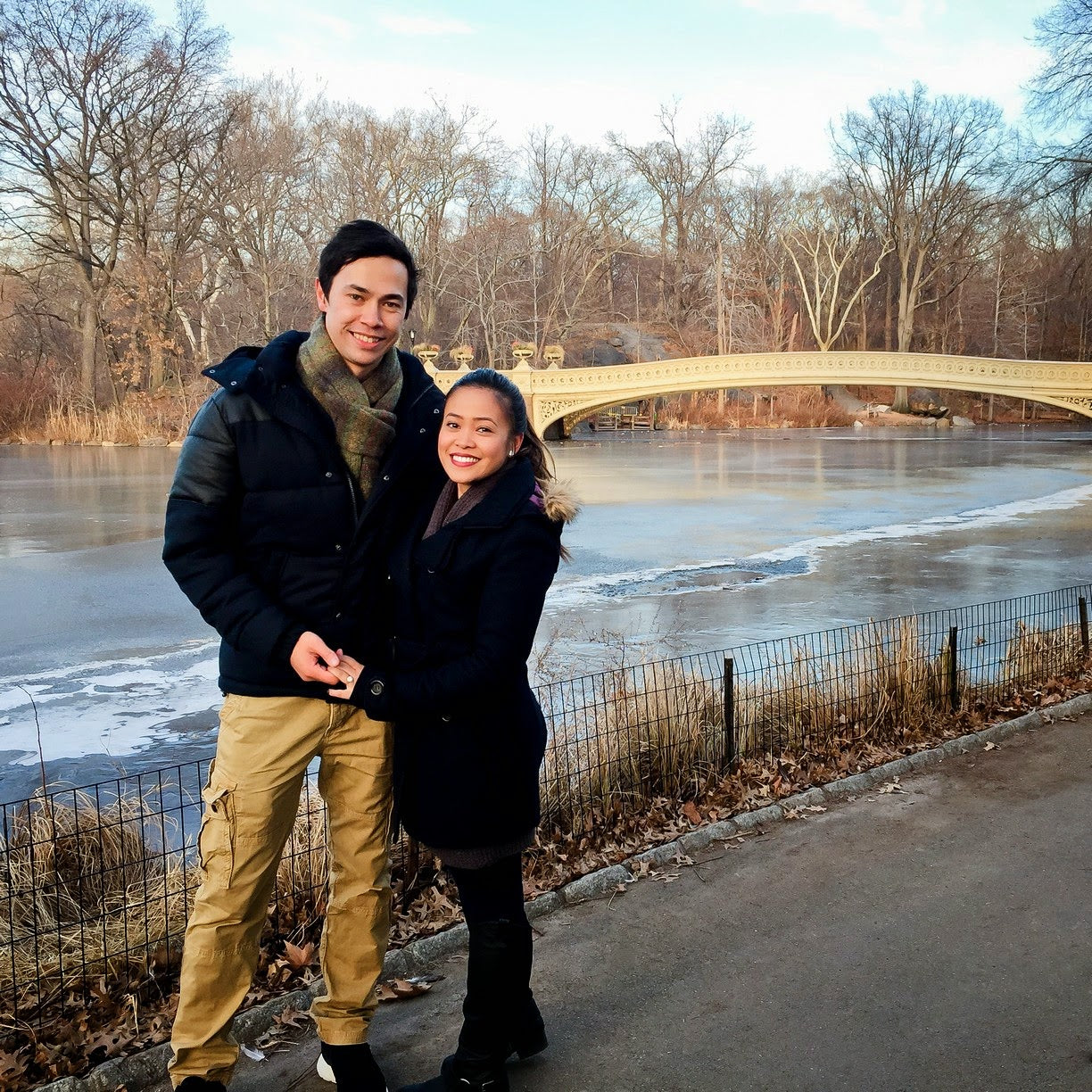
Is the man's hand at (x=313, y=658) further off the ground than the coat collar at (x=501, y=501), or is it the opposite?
the coat collar at (x=501, y=501)

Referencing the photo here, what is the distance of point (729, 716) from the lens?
5.74m

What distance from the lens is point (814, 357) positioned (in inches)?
1587

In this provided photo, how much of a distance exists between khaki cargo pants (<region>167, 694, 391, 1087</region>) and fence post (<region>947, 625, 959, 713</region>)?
14.6ft

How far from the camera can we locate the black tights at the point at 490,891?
2.96m

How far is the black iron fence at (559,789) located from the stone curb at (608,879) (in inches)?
15.4

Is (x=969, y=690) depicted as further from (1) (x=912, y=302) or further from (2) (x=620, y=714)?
(1) (x=912, y=302)

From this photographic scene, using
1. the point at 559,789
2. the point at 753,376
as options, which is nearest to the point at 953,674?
the point at 559,789

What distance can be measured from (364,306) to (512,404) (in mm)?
450

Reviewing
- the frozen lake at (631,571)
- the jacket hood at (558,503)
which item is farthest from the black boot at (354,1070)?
the frozen lake at (631,571)

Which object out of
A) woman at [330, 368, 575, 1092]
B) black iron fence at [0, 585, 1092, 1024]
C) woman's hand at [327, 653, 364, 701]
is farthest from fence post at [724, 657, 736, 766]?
woman's hand at [327, 653, 364, 701]

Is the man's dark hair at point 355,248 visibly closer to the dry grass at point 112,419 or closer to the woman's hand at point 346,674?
the woman's hand at point 346,674

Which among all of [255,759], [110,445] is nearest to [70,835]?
[255,759]

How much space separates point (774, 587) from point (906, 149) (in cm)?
5553

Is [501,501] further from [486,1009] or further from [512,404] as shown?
[486,1009]
